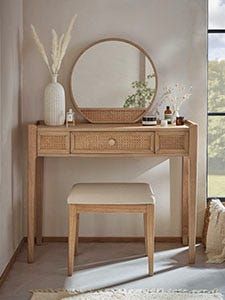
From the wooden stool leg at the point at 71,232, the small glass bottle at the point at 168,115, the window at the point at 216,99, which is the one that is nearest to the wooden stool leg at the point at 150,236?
the wooden stool leg at the point at 71,232

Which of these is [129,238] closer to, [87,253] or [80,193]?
[87,253]

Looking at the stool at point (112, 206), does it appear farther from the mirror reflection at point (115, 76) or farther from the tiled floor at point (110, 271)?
the mirror reflection at point (115, 76)

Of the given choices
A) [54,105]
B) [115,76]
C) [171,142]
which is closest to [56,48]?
[54,105]

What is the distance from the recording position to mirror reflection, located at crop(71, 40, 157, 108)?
4.50m

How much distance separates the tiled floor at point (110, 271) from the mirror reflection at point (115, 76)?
40.3 inches

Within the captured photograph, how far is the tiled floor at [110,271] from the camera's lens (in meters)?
3.70

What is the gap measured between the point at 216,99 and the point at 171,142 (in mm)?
→ 803

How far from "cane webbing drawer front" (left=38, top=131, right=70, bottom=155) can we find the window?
1.19 m

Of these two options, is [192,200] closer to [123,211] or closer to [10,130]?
[123,211]

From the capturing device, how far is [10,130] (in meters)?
4.14

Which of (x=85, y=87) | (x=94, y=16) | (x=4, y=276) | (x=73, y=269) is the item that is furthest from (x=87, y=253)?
(x=94, y=16)

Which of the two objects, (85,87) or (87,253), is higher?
(85,87)

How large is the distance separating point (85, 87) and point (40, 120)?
402 millimetres

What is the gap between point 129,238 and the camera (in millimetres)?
4684
